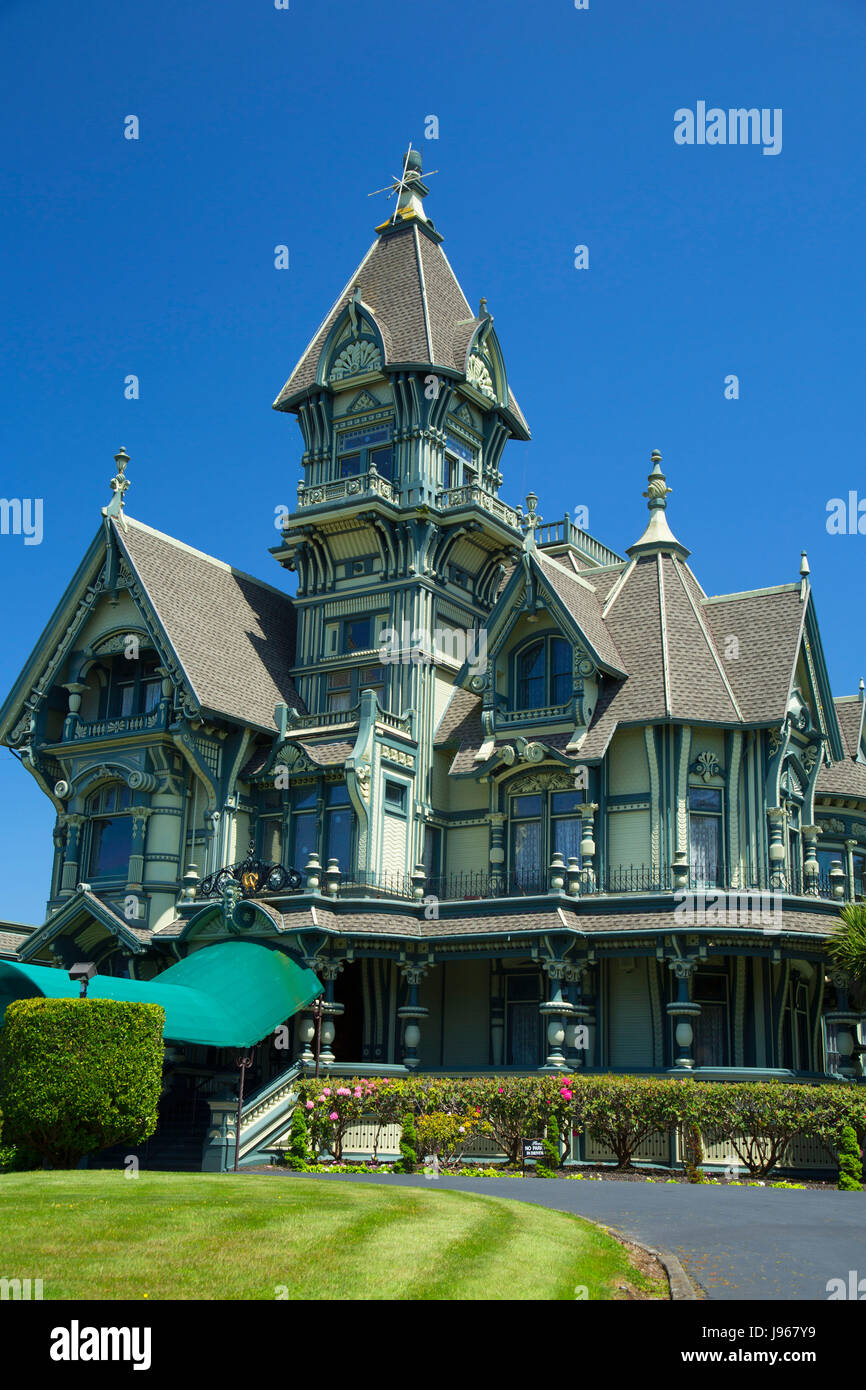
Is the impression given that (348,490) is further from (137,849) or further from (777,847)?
(777,847)

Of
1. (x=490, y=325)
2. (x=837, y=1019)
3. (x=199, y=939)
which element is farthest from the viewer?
(x=490, y=325)

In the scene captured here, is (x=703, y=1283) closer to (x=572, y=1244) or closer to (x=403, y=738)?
(x=572, y=1244)

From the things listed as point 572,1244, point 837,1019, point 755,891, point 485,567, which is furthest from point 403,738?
point 572,1244

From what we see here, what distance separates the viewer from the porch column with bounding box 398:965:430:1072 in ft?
110

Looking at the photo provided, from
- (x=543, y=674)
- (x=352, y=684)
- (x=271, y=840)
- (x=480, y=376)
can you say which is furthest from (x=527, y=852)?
(x=480, y=376)

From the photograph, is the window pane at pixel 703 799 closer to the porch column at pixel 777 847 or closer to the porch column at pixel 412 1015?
the porch column at pixel 777 847

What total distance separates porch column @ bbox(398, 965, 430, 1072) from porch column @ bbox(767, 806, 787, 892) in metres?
8.84

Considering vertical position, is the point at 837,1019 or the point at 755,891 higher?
the point at 755,891

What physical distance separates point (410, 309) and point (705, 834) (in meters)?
19.2

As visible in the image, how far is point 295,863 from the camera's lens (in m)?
37.9

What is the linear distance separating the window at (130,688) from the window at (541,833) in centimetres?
1076

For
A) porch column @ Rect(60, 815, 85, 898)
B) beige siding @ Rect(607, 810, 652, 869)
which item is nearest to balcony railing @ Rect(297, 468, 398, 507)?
porch column @ Rect(60, 815, 85, 898)

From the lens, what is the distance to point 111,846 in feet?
128
